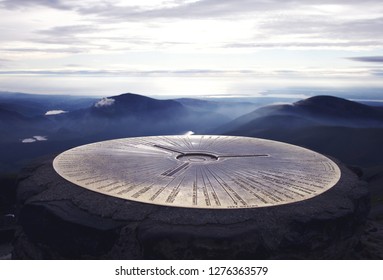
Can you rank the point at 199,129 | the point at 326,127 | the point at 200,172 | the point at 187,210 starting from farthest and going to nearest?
the point at 199,129
the point at 326,127
the point at 200,172
the point at 187,210

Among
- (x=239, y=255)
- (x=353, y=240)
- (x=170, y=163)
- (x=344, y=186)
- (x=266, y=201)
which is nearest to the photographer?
(x=239, y=255)

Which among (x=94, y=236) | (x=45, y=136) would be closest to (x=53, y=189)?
(x=94, y=236)

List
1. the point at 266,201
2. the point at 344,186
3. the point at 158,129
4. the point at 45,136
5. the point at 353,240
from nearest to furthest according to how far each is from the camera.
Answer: the point at 266,201 → the point at 353,240 → the point at 344,186 → the point at 45,136 → the point at 158,129

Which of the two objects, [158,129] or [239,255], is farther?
[158,129]

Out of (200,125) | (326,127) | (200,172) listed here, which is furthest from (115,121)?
(200,172)

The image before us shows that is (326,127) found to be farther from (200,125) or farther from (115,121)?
(115,121)

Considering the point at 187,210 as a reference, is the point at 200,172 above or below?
above

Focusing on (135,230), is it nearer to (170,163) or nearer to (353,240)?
(170,163)

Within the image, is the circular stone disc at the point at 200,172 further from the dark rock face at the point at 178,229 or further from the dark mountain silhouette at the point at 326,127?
the dark mountain silhouette at the point at 326,127
